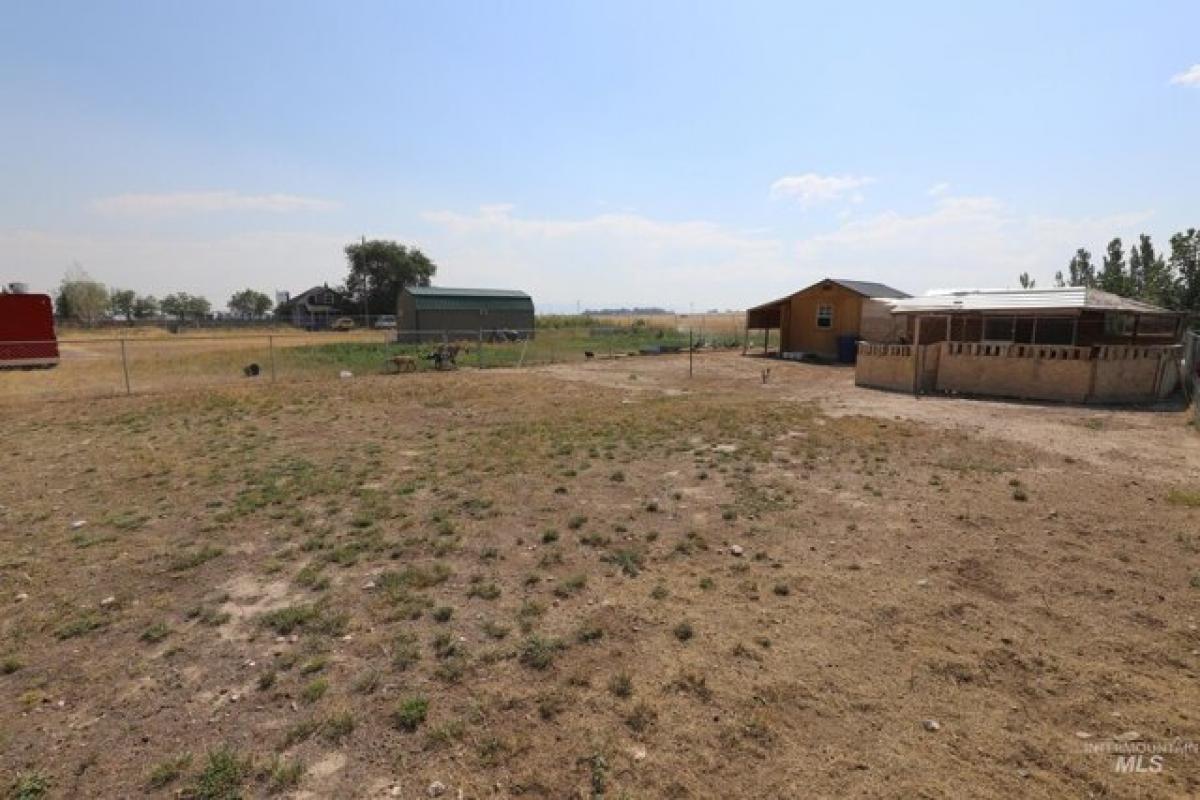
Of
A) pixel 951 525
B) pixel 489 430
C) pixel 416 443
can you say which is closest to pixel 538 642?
pixel 951 525

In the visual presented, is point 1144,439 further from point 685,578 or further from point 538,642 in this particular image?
point 538,642

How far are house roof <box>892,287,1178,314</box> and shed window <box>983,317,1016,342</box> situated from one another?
1.54m

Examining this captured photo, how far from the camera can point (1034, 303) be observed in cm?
1716

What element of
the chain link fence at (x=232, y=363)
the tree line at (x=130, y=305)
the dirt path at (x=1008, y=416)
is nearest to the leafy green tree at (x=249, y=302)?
the tree line at (x=130, y=305)

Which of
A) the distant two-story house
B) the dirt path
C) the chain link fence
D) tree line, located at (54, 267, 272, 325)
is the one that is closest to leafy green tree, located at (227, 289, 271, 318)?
tree line, located at (54, 267, 272, 325)

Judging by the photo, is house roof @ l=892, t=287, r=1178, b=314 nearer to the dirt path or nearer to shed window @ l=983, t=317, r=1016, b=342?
shed window @ l=983, t=317, r=1016, b=342

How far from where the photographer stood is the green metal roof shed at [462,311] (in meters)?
44.4

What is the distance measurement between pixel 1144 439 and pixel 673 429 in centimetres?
823

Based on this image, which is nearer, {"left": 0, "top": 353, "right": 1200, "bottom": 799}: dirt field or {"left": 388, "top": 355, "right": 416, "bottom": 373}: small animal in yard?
{"left": 0, "top": 353, "right": 1200, "bottom": 799}: dirt field

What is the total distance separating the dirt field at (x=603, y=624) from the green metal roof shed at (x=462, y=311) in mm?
35773

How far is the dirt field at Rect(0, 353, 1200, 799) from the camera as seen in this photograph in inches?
121

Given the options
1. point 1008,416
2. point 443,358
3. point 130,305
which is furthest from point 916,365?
point 130,305

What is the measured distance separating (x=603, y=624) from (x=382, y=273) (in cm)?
7555

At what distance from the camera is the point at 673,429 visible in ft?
37.8
